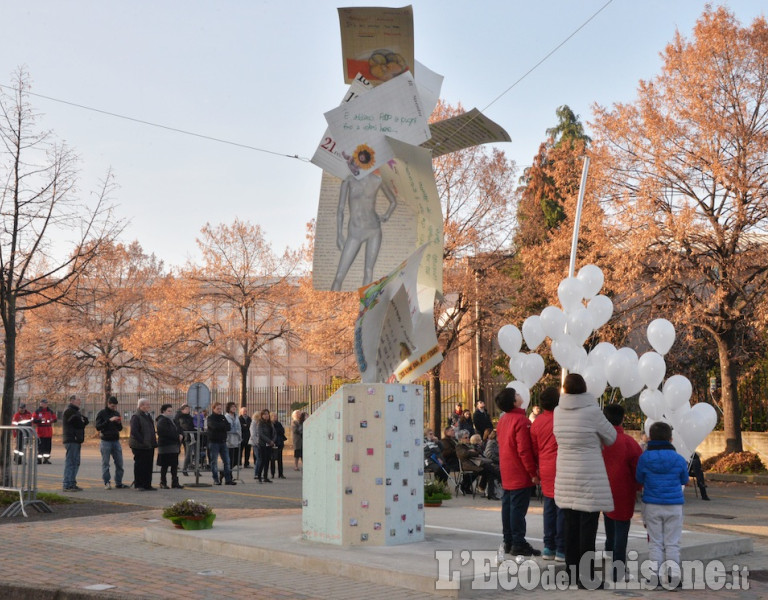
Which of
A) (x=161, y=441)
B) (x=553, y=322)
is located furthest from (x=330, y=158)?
(x=161, y=441)

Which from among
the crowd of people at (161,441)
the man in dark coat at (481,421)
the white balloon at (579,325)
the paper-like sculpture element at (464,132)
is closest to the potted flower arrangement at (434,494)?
the white balloon at (579,325)

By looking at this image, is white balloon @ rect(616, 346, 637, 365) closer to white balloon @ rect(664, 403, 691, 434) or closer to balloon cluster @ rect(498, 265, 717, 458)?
balloon cluster @ rect(498, 265, 717, 458)

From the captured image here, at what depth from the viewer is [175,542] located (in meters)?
10.7

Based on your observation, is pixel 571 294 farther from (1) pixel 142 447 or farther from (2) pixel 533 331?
(1) pixel 142 447

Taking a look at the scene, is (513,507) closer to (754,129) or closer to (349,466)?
(349,466)

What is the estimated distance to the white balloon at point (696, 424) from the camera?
11245mm

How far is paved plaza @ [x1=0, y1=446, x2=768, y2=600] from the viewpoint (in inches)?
315

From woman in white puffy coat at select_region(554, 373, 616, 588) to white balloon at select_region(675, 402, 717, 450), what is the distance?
3610mm

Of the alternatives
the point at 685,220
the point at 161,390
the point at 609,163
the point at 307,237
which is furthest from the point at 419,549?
the point at 161,390

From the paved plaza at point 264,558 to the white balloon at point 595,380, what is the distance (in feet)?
6.06

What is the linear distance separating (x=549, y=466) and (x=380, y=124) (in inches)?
174

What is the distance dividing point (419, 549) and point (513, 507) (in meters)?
1.13

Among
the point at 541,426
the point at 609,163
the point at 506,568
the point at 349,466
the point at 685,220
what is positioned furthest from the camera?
the point at 609,163

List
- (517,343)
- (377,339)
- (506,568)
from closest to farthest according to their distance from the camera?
(506,568) → (377,339) → (517,343)
